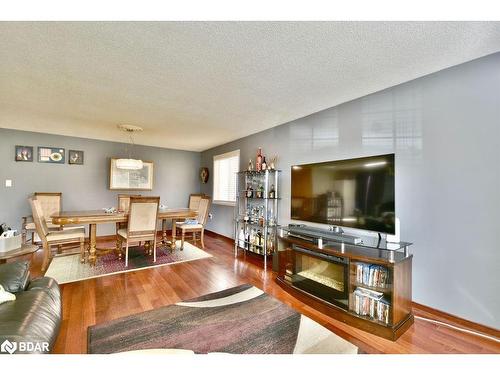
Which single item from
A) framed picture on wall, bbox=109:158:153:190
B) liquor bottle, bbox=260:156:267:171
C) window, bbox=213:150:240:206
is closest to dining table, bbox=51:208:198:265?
window, bbox=213:150:240:206

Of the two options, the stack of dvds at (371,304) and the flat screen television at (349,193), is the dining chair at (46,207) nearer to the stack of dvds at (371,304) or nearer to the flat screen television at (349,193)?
the flat screen television at (349,193)

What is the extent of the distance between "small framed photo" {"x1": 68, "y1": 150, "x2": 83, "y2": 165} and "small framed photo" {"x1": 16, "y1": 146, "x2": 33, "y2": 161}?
23.9 inches

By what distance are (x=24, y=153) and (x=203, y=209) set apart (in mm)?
3699

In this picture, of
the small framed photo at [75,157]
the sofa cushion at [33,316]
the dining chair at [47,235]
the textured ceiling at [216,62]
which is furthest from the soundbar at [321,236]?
the small framed photo at [75,157]

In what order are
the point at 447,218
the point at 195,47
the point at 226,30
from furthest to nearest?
the point at 447,218 → the point at 195,47 → the point at 226,30

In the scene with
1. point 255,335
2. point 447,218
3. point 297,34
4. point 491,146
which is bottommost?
point 255,335

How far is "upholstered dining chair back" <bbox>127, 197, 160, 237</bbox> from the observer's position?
10.7 ft

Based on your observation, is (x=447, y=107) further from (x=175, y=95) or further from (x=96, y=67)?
(x=96, y=67)

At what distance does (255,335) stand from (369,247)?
134cm

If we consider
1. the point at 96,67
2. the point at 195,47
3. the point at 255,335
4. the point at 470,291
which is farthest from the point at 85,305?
the point at 470,291

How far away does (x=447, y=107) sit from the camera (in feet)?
6.56

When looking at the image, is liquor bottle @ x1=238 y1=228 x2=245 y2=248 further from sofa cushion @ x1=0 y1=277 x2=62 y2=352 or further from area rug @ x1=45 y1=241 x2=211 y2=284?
sofa cushion @ x1=0 y1=277 x2=62 y2=352

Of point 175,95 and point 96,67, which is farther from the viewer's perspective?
point 175,95

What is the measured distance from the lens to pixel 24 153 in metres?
4.35
